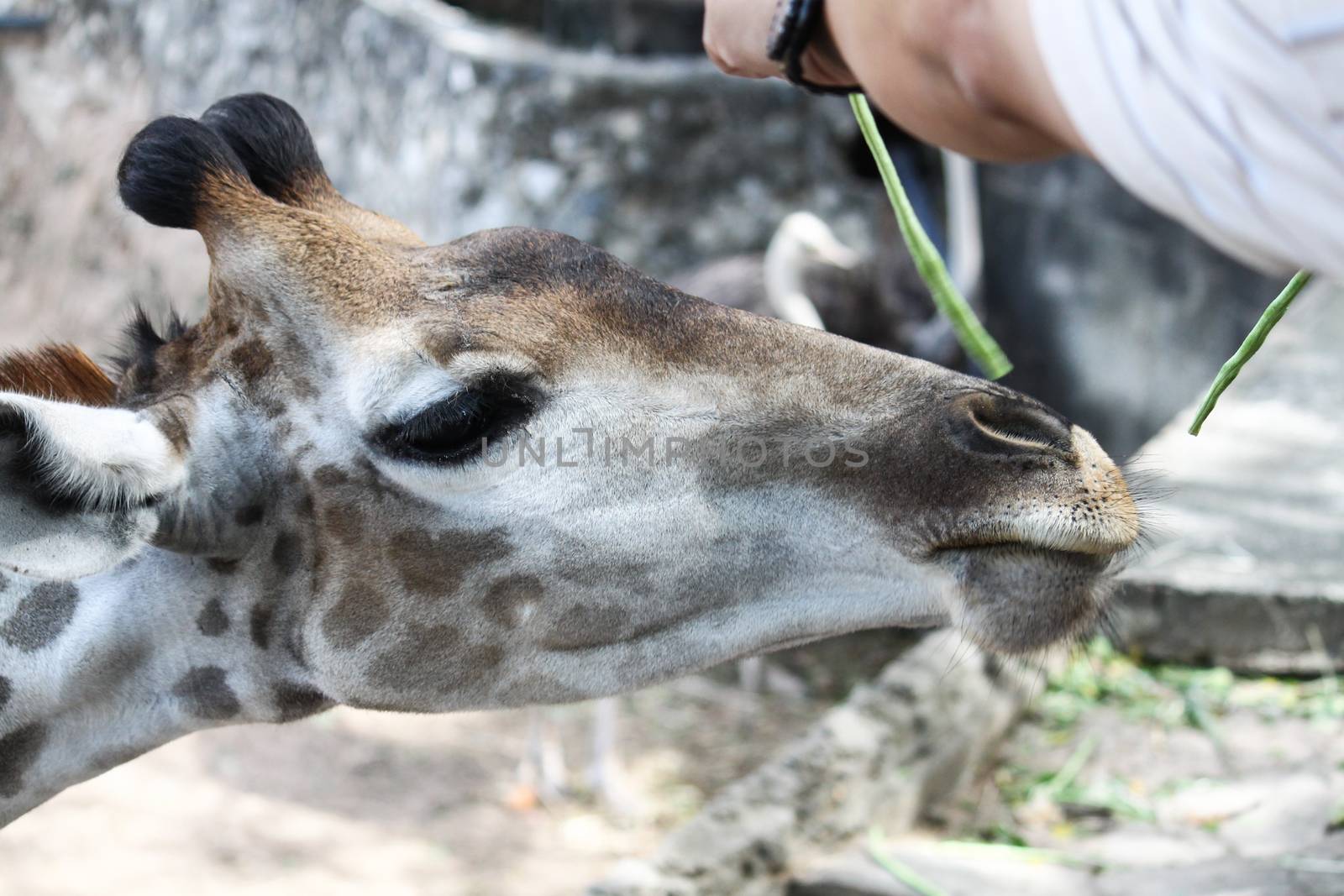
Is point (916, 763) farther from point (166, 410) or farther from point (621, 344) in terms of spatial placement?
point (166, 410)

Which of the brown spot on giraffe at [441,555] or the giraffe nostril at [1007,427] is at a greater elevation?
the giraffe nostril at [1007,427]

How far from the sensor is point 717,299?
20.9 ft

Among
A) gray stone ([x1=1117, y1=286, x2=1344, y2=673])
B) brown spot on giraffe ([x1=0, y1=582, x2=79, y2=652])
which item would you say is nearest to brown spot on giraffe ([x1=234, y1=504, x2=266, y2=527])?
brown spot on giraffe ([x1=0, y1=582, x2=79, y2=652])

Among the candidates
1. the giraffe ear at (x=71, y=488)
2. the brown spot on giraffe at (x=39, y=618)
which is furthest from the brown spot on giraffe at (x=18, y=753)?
the giraffe ear at (x=71, y=488)

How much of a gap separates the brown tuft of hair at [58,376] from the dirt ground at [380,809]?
3.02 m

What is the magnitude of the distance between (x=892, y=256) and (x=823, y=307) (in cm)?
148

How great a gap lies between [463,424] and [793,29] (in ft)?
2.49

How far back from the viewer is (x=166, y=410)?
1.91m

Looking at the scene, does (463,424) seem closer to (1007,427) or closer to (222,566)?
(222,566)

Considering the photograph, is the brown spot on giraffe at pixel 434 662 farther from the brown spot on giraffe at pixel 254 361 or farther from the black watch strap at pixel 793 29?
the black watch strap at pixel 793 29

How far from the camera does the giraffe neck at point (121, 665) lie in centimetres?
196

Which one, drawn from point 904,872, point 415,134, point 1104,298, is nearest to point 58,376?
point 904,872

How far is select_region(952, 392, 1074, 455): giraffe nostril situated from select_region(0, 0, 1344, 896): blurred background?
2.34 feet

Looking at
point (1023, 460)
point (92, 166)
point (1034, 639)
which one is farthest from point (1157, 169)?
point (92, 166)
